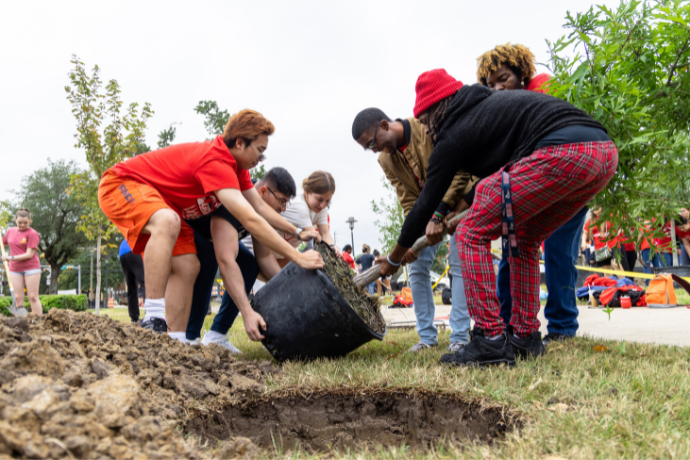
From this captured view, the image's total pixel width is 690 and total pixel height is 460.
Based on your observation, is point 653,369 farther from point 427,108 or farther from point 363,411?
point 427,108

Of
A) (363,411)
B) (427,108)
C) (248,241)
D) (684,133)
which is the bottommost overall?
(363,411)

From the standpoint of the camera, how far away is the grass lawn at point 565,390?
133cm

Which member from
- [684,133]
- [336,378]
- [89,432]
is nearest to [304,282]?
[336,378]

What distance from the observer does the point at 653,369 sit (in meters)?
2.12

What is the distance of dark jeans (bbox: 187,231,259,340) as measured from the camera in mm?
3375

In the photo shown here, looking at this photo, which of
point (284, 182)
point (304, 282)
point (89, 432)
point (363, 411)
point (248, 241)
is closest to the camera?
point (89, 432)

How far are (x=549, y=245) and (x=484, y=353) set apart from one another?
1.29m

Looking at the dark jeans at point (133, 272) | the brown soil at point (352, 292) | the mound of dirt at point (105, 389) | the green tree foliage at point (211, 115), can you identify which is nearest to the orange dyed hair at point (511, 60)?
the brown soil at point (352, 292)

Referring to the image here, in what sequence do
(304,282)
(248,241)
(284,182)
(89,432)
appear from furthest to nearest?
1. (248,241)
2. (284,182)
3. (304,282)
4. (89,432)

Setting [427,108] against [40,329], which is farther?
[427,108]

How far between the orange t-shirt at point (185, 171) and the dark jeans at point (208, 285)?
331 millimetres

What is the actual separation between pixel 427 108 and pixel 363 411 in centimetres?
162

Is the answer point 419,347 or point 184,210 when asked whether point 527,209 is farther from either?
point 184,210

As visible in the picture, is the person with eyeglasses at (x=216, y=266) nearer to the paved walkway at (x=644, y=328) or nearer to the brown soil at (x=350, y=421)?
the brown soil at (x=350, y=421)
